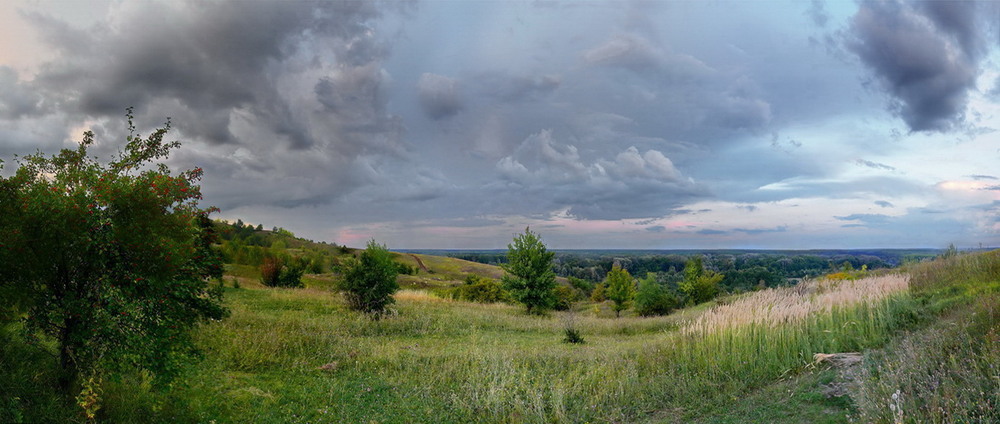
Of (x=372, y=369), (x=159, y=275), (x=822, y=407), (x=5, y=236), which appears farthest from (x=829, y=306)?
(x=5, y=236)

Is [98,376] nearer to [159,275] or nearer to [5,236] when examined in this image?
[159,275]

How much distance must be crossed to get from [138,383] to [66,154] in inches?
159

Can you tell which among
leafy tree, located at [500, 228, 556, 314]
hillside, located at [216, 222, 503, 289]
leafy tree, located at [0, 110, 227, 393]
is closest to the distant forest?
hillside, located at [216, 222, 503, 289]

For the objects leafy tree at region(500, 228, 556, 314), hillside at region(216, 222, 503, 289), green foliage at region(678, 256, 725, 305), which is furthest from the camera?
green foliage at region(678, 256, 725, 305)

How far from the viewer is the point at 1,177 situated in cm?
621

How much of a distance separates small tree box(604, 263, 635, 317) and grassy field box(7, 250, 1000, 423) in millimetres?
24788

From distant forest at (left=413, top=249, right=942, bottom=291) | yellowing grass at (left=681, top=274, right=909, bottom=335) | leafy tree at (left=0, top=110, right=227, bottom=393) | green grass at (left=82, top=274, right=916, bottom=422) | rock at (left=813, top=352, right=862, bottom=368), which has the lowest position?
distant forest at (left=413, top=249, right=942, bottom=291)

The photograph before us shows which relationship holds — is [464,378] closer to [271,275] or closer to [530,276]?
[530,276]

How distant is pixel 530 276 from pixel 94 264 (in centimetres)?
2305

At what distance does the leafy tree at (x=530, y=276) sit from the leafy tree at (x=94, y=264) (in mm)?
21874

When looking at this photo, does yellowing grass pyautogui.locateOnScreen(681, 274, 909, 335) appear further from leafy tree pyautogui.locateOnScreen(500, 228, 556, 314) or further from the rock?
leafy tree pyautogui.locateOnScreen(500, 228, 556, 314)

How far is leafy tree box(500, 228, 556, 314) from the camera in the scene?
27.6m

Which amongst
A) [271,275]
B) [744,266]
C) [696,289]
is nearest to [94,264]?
[271,275]

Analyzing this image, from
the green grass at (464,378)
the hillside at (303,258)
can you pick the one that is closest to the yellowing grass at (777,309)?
the green grass at (464,378)
